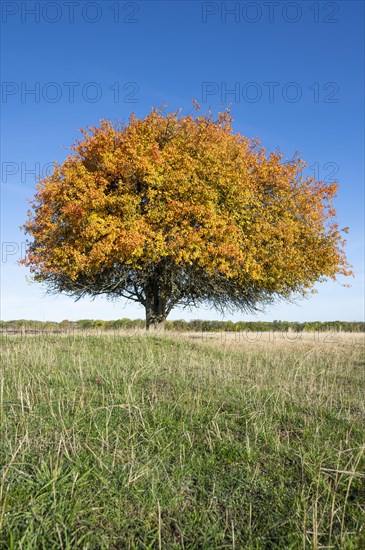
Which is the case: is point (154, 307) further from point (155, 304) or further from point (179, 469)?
point (179, 469)

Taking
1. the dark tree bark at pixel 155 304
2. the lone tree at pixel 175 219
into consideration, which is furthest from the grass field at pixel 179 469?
the dark tree bark at pixel 155 304

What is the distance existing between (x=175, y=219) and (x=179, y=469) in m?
15.4

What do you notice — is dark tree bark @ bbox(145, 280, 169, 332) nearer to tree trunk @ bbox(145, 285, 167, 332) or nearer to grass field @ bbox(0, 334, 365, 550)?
tree trunk @ bbox(145, 285, 167, 332)

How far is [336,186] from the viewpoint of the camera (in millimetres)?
25438

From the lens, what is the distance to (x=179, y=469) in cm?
513

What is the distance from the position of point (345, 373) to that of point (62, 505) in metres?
9.46

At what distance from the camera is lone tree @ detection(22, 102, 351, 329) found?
778 inches

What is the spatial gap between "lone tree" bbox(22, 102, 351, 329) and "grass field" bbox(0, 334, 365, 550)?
1185cm

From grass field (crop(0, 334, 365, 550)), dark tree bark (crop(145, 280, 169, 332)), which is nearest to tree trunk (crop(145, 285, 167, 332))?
dark tree bark (crop(145, 280, 169, 332))

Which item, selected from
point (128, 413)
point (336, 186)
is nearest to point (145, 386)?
point (128, 413)

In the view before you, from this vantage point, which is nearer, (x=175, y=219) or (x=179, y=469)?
(x=179, y=469)

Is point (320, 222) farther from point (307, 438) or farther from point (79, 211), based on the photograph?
point (307, 438)

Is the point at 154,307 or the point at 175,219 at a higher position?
the point at 175,219

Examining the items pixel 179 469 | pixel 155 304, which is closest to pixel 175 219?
pixel 155 304
